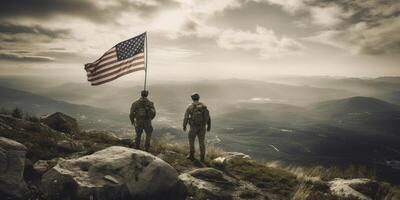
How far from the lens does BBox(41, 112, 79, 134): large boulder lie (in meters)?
17.4

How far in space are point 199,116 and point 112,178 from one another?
21.9 feet

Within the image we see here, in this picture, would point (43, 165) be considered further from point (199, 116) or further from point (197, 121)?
point (199, 116)

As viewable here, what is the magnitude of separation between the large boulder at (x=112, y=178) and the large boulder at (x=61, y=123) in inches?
342

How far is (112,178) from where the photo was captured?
28.3 ft

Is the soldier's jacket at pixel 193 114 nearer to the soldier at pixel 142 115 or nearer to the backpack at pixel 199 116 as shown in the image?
the backpack at pixel 199 116

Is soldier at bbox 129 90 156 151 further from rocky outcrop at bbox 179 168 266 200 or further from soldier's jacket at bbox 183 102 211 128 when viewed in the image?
rocky outcrop at bbox 179 168 266 200

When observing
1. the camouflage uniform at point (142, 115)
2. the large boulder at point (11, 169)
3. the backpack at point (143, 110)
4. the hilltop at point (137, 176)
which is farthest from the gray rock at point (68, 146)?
the large boulder at point (11, 169)

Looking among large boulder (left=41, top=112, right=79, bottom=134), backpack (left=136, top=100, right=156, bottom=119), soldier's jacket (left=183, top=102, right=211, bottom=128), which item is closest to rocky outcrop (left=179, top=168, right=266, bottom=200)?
soldier's jacket (left=183, top=102, right=211, bottom=128)

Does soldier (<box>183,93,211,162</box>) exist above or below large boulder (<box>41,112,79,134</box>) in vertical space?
above

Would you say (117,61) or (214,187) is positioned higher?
(117,61)

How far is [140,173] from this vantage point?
29.9 feet

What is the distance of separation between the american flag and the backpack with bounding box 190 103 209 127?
3566 millimetres

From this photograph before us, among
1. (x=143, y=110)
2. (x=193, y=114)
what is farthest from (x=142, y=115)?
(x=193, y=114)

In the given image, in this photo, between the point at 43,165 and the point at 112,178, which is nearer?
the point at 112,178
